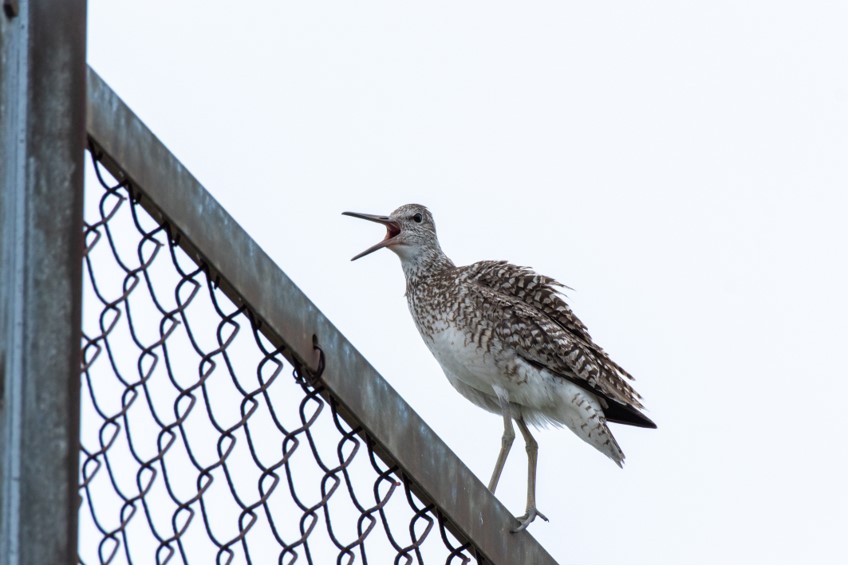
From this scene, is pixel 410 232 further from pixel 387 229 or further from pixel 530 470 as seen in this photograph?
pixel 530 470

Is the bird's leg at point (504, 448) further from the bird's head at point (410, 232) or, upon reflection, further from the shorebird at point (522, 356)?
the bird's head at point (410, 232)

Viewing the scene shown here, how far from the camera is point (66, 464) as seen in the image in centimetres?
155

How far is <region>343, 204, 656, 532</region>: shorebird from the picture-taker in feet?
23.6

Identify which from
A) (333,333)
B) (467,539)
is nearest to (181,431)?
(333,333)

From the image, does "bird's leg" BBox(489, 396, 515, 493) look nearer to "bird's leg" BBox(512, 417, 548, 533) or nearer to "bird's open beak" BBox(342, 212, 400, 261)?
"bird's leg" BBox(512, 417, 548, 533)

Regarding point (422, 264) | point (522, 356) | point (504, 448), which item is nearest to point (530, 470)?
point (504, 448)

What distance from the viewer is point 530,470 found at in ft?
24.4

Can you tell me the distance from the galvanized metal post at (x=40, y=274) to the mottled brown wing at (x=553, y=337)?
5650 millimetres

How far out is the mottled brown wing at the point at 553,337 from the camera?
7219 mm

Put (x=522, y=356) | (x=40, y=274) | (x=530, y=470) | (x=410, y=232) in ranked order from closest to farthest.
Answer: (x=40, y=274)
(x=522, y=356)
(x=530, y=470)
(x=410, y=232)

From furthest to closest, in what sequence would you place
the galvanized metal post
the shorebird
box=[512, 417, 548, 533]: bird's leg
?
1. the shorebird
2. box=[512, 417, 548, 533]: bird's leg
3. the galvanized metal post

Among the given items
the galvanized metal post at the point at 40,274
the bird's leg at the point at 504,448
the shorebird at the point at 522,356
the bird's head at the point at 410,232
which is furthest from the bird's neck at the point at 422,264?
the galvanized metal post at the point at 40,274

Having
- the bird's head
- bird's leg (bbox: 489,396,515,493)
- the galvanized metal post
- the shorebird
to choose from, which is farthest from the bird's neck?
the galvanized metal post

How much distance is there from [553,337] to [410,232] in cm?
128
